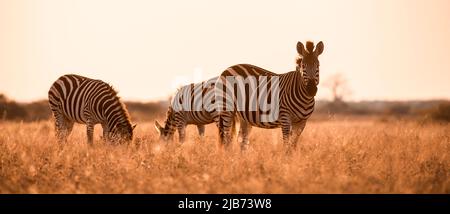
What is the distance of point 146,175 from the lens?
8.20 m

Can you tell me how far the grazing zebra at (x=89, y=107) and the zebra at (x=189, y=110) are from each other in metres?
1.79

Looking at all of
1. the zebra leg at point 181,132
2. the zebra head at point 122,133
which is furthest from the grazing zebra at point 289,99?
the zebra leg at point 181,132

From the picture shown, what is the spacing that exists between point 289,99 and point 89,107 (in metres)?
5.24

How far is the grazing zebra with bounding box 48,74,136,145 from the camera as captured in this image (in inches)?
504

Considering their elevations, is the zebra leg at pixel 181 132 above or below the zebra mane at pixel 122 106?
below

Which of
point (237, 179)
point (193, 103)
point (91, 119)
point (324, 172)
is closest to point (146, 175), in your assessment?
point (237, 179)

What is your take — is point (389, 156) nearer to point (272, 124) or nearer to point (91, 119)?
point (272, 124)

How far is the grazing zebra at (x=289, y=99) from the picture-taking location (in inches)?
412

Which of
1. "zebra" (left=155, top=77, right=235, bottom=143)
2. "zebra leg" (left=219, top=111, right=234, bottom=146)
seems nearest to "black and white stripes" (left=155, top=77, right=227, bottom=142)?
"zebra" (left=155, top=77, right=235, bottom=143)

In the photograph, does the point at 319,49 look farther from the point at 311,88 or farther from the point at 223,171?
the point at 223,171

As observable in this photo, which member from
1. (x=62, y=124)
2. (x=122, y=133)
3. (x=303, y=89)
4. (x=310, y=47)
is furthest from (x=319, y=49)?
(x=62, y=124)

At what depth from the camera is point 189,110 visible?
15102 mm

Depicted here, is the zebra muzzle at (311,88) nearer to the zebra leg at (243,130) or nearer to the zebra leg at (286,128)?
the zebra leg at (286,128)
